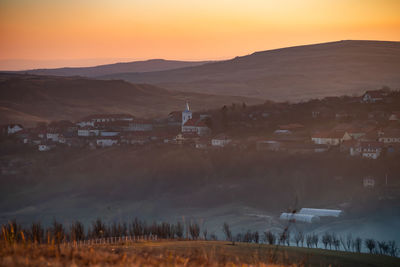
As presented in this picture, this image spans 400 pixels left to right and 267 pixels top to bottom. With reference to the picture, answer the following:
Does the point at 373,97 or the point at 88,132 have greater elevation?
the point at 373,97

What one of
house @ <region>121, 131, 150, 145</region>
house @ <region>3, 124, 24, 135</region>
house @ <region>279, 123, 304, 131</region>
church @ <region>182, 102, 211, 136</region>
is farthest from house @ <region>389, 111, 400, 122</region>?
house @ <region>3, 124, 24, 135</region>

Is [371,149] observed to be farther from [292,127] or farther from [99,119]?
[99,119]

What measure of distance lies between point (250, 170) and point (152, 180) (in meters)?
10.9

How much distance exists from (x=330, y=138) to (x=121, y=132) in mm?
33970

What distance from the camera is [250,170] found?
62.7 metres

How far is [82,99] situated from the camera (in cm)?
15538

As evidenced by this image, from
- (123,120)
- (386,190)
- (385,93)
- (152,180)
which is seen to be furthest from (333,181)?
(123,120)

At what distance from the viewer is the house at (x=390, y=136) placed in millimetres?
64519

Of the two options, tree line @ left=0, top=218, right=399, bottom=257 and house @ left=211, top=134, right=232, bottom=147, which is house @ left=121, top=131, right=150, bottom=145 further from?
tree line @ left=0, top=218, right=399, bottom=257

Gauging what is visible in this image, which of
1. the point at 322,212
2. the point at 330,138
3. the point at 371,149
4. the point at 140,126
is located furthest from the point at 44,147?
the point at 322,212

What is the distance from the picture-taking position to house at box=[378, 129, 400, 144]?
212 feet

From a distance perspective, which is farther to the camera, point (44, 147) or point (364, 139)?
point (44, 147)

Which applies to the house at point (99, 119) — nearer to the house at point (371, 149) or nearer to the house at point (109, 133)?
the house at point (109, 133)

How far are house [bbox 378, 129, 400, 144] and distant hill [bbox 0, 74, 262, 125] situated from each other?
241ft
